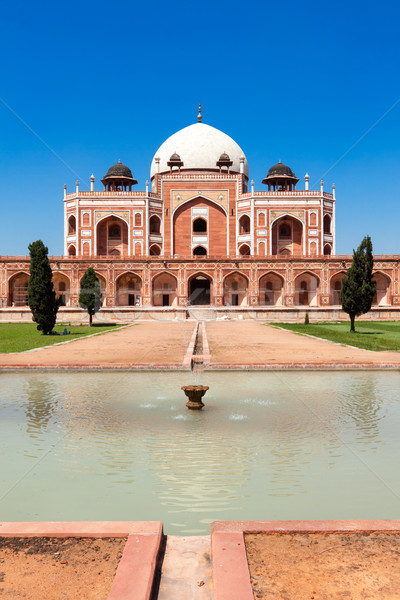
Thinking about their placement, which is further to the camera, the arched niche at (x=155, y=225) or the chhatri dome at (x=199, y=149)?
the chhatri dome at (x=199, y=149)

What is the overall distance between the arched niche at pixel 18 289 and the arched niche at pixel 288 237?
61.5 ft

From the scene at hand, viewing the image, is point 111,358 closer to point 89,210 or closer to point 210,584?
point 210,584

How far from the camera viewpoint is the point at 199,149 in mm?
42969

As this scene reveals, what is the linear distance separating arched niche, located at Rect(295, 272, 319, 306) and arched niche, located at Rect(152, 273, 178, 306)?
866 cm

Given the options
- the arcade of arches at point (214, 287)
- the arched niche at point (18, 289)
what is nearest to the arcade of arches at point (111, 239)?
the arcade of arches at point (214, 287)

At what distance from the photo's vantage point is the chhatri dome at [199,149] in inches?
1677

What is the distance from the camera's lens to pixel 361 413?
17.8 ft

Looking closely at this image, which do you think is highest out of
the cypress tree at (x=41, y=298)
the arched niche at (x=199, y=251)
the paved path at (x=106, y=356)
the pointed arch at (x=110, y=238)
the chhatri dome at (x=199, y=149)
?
the chhatri dome at (x=199, y=149)

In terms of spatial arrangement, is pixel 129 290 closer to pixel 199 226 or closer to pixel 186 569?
pixel 199 226

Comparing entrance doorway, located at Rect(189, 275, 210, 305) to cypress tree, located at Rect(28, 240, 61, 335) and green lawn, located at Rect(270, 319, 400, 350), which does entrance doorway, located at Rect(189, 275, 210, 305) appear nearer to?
green lawn, located at Rect(270, 319, 400, 350)

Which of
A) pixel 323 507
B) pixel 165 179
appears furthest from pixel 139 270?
pixel 323 507

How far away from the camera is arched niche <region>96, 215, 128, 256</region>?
38625mm

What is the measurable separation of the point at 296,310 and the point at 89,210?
1870 cm

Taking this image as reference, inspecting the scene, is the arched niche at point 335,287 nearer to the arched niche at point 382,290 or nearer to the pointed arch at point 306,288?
the pointed arch at point 306,288
